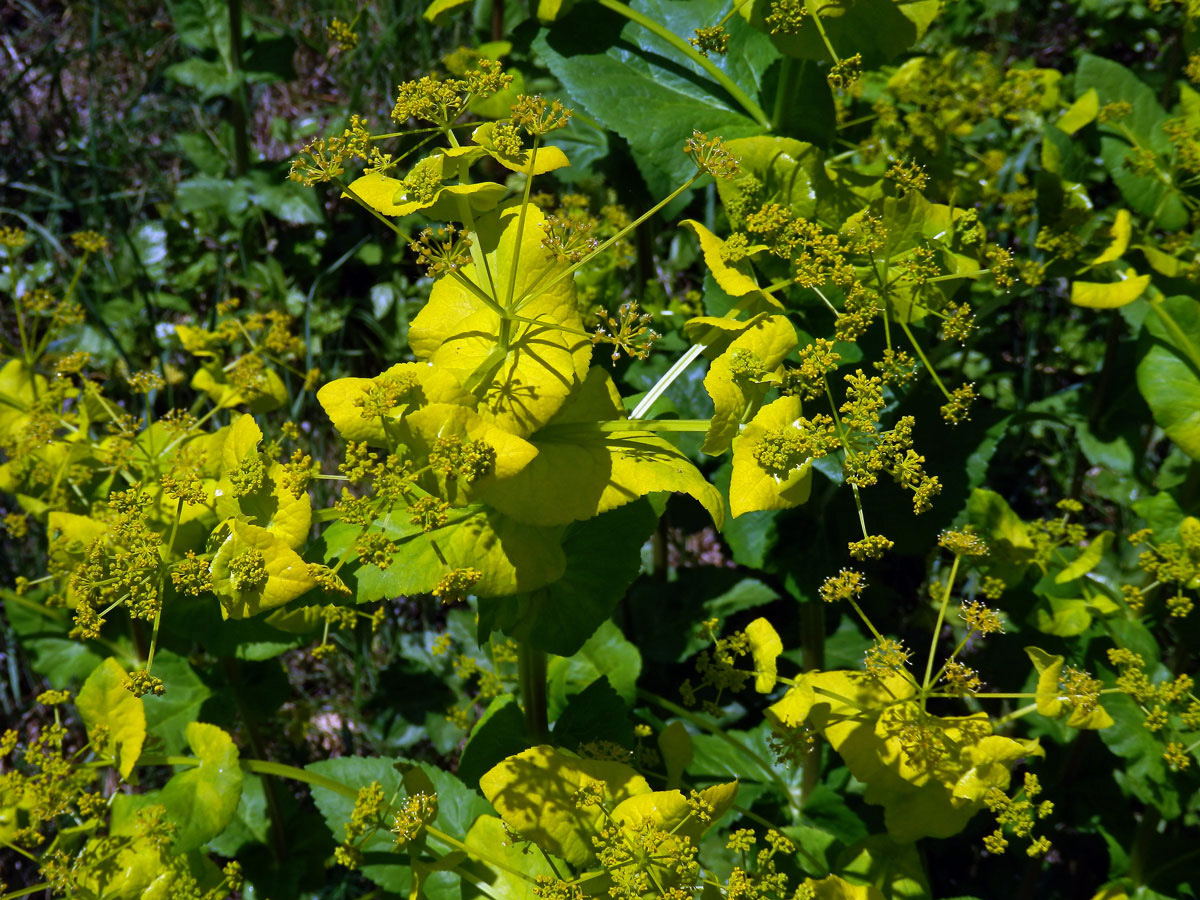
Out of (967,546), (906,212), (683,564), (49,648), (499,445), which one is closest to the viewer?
(499,445)

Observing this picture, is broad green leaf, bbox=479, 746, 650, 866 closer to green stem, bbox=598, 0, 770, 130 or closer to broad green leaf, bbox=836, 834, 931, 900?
broad green leaf, bbox=836, 834, 931, 900

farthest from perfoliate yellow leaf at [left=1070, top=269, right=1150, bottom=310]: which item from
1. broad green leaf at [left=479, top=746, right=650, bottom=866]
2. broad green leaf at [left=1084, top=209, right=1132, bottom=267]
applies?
broad green leaf at [left=479, top=746, right=650, bottom=866]

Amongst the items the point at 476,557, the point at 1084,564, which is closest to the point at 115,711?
the point at 476,557

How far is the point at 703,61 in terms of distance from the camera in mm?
2211

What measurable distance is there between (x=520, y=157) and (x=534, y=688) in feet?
3.77

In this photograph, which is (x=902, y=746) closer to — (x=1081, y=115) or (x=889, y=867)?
(x=889, y=867)

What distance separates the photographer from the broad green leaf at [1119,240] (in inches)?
98.5

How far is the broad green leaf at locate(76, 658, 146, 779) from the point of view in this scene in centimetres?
204

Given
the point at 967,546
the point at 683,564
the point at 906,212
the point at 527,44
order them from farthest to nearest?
the point at 683,564
the point at 527,44
the point at 906,212
the point at 967,546

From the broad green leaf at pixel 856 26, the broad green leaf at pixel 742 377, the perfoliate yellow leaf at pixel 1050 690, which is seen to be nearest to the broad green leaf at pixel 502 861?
the broad green leaf at pixel 742 377

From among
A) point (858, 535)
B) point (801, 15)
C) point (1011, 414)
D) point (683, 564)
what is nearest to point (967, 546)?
point (858, 535)

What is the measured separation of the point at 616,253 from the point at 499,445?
148 cm

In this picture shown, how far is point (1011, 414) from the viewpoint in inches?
99.6

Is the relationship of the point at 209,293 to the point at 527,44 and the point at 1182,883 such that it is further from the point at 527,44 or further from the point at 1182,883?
the point at 1182,883
